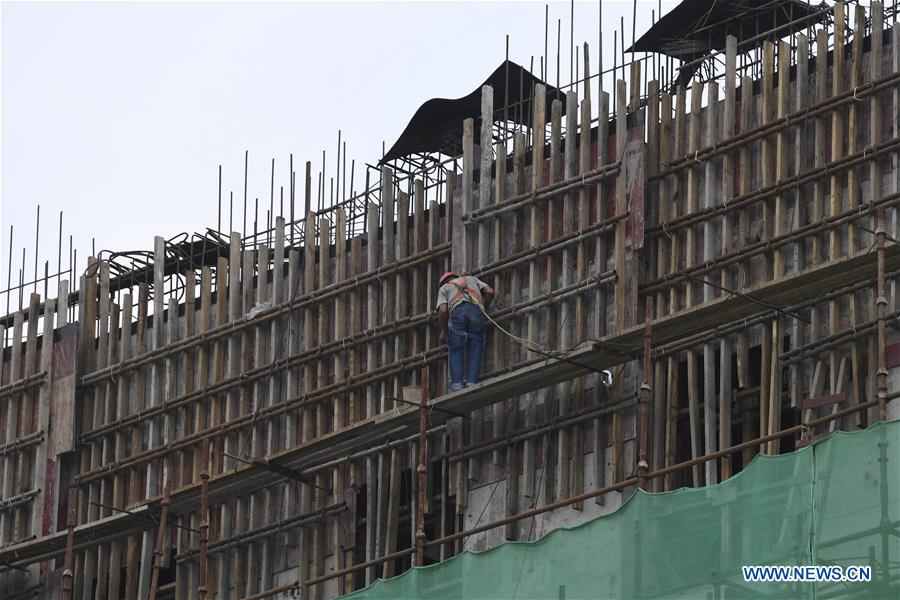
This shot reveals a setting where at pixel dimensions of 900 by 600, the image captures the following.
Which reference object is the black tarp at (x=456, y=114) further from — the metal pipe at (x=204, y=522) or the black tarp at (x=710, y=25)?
the metal pipe at (x=204, y=522)

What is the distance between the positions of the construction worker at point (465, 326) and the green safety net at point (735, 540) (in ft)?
17.9

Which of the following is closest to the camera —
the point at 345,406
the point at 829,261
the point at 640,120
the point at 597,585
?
the point at 597,585

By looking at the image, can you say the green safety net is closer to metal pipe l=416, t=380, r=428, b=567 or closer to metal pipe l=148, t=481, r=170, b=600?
metal pipe l=416, t=380, r=428, b=567

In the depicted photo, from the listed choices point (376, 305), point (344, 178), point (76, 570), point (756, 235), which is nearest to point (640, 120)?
point (756, 235)

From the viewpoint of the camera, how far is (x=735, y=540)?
24391 mm

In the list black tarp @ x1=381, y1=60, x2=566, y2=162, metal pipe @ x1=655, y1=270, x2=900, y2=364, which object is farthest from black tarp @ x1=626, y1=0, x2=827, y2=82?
metal pipe @ x1=655, y1=270, x2=900, y2=364

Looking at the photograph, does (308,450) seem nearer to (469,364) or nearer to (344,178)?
(469,364)

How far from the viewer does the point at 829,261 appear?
1119 inches

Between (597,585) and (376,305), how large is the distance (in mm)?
9357

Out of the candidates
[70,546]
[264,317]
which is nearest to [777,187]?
[264,317]

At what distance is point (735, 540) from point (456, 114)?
14558 mm

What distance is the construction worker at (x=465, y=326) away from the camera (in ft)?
104

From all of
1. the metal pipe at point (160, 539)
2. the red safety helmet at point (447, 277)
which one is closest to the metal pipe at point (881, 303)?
the red safety helmet at point (447, 277)

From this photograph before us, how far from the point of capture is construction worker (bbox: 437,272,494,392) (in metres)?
31.8
